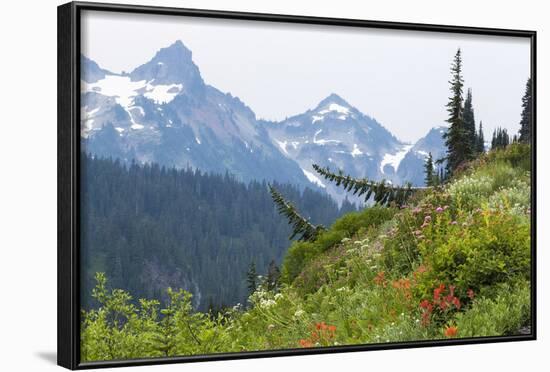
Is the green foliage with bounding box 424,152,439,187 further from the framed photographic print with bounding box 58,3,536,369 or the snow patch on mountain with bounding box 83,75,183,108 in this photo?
the snow patch on mountain with bounding box 83,75,183,108

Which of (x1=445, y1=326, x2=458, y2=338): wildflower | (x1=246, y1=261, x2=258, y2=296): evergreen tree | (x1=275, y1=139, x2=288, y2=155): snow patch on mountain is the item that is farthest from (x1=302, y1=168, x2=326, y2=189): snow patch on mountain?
Result: (x1=445, y1=326, x2=458, y2=338): wildflower

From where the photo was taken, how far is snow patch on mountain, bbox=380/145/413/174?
36.0 feet

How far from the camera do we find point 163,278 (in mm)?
9859

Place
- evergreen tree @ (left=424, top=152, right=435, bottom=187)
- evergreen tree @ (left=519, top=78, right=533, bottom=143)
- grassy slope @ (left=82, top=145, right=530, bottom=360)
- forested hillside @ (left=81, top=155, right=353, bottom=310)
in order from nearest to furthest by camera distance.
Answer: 1. forested hillside @ (left=81, top=155, right=353, bottom=310)
2. grassy slope @ (left=82, top=145, right=530, bottom=360)
3. evergreen tree @ (left=424, top=152, right=435, bottom=187)
4. evergreen tree @ (left=519, top=78, right=533, bottom=143)

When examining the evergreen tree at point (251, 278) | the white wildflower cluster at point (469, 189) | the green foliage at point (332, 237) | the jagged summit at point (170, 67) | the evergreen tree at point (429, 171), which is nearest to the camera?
the jagged summit at point (170, 67)

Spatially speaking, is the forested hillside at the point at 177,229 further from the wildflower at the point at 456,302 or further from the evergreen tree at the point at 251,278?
the wildflower at the point at 456,302

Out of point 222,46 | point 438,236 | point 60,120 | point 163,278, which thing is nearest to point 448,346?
point 438,236

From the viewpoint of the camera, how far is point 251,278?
33.7ft

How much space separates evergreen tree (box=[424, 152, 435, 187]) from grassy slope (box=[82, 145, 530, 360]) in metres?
0.11

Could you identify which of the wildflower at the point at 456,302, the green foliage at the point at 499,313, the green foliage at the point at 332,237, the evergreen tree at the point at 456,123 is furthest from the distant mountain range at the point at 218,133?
the green foliage at the point at 499,313

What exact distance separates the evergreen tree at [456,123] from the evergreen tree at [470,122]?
0.03 metres

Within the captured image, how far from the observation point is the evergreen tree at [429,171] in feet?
36.4

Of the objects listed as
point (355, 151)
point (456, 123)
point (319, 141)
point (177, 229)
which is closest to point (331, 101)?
point (319, 141)

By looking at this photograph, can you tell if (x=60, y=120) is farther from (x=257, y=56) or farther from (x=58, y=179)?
(x=257, y=56)
